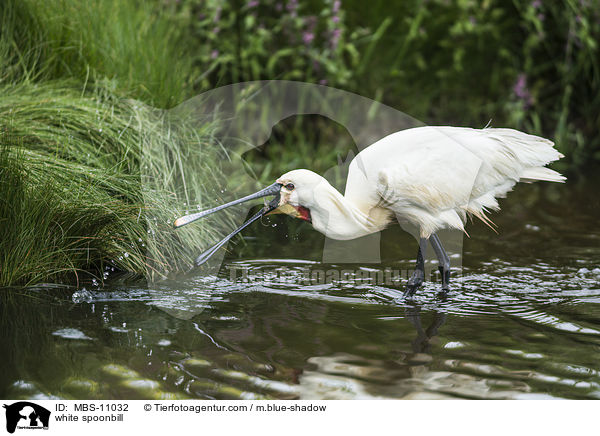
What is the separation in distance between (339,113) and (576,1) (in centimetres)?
263

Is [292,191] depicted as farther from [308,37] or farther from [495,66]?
[495,66]

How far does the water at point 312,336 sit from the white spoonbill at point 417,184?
35 centimetres

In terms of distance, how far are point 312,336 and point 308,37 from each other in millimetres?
4196

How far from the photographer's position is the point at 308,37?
746 cm

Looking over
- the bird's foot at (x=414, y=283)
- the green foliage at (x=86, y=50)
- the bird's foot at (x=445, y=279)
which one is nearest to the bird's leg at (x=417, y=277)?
the bird's foot at (x=414, y=283)

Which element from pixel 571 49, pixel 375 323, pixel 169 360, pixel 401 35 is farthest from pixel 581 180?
pixel 169 360

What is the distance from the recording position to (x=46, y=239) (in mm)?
4469

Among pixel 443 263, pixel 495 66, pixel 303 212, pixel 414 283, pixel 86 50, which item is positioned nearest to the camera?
pixel 303 212

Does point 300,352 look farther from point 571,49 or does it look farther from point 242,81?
point 571,49

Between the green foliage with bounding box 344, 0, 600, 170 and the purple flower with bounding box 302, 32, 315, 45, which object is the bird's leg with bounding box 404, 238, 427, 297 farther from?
the green foliage with bounding box 344, 0, 600, 170

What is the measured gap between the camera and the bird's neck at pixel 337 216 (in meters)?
4.27

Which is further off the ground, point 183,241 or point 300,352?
point 183,241
